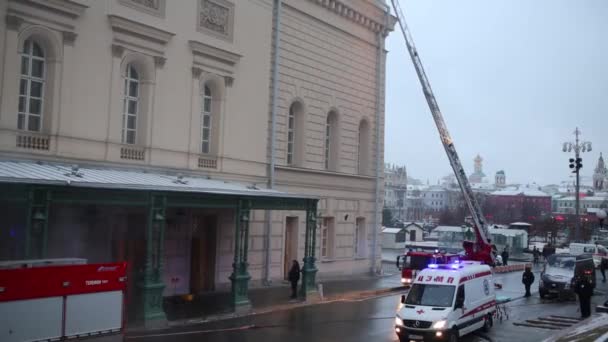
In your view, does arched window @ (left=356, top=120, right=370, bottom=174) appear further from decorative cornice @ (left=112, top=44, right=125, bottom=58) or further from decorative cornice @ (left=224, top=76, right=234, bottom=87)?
decorative cornice @ (left=112, top=44, right=125, bottom=58)

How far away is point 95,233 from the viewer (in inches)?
805

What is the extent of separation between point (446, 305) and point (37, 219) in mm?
10652

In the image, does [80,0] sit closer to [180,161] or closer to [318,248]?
[180,161]

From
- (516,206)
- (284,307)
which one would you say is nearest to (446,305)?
(284,307)

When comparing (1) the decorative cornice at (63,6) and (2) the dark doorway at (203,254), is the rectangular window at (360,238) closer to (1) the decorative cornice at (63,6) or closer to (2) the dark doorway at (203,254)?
(2) the dark doorway at (203,254)

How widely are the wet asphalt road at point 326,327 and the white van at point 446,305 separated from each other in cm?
104

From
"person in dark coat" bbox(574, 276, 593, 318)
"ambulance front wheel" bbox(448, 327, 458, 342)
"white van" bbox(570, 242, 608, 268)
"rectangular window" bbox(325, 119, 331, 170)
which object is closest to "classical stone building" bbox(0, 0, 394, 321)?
"rectangular window" bbox(325, 119, 331, 170)

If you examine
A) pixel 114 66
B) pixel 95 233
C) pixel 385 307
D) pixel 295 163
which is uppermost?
pixel 114 66

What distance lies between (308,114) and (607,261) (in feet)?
88.4

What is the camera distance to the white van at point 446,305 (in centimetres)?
1605

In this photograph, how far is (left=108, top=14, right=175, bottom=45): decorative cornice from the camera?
20.6 m

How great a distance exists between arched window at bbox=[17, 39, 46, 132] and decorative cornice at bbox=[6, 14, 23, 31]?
784 millimetres

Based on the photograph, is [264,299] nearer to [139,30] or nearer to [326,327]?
[326,327]

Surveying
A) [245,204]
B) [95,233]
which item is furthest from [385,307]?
[95,233]
